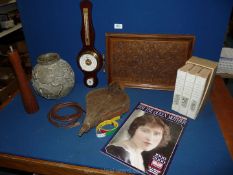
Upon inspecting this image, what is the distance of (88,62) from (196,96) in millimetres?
482

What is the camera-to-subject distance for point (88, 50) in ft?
3.06

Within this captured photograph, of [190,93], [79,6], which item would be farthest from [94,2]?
[190,93]

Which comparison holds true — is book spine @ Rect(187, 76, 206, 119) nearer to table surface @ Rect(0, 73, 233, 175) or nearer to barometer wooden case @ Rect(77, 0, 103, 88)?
table surface @ Rect(0, 73, 233, 175)

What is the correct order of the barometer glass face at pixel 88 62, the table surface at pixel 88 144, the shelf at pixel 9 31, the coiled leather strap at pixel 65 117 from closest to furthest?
the table surface at pixel 88 144
the coiled leather strap at pixel 65 117
the barometer glass face at pixel 88 62
the shelf at pixel 9 31

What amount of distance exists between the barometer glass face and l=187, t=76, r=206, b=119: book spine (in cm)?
44

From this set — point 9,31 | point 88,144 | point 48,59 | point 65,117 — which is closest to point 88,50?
point 48,59

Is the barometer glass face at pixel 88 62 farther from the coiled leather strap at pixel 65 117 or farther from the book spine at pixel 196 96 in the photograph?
the book spine at pixel 196 96

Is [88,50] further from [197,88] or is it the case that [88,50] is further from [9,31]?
[9,31]

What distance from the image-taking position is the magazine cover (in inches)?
26.8

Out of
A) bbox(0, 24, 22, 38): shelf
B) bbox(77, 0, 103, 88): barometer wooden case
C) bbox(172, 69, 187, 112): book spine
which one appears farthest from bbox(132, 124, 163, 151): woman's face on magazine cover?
bbox(0, 24, 22, 38): shelf

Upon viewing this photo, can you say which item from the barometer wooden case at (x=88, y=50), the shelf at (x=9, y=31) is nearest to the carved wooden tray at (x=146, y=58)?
the barometer wooden case at (x=88, y=50)

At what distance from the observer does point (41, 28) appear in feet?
3.26

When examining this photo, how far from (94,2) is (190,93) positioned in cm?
55

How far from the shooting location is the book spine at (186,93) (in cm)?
76
